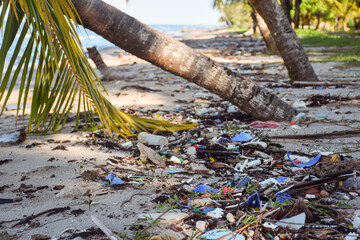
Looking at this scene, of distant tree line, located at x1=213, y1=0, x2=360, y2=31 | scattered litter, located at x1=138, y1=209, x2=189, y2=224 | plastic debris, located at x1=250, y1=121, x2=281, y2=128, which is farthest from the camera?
distant tree line, located at x1=213, y1=0, x2=360, y2=31

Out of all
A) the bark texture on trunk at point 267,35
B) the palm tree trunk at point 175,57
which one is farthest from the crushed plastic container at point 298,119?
the bark texture on trunk at point 267,35

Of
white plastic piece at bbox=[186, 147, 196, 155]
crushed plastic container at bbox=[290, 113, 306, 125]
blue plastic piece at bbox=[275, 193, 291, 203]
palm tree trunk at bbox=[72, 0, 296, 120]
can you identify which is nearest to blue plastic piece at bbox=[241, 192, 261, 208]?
blue plastic piece at bbox=[275, 193, 291, 203]

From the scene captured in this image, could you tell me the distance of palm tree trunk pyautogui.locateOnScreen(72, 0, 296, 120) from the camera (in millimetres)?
2826

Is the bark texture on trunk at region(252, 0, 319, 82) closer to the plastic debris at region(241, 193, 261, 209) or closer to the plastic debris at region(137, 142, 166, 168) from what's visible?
the plastic debris at region(137, 142, 166, 168)

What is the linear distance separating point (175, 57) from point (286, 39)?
2.35 metres

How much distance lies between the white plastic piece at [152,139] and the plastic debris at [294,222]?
1535 millimetres

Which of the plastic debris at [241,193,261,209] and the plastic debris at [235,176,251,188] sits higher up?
the plastic debris at [241,193,261,209]

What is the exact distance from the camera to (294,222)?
5.53 feet

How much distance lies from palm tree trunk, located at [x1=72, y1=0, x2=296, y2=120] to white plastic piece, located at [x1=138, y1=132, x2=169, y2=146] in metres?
0.56

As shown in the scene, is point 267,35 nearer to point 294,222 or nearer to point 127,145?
point 127,145

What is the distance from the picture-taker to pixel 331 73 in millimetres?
6395

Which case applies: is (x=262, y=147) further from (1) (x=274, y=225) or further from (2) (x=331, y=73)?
(2) (x=331, y=73)

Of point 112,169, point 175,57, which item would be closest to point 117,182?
point 112,169

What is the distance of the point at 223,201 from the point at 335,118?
7.01 feet
